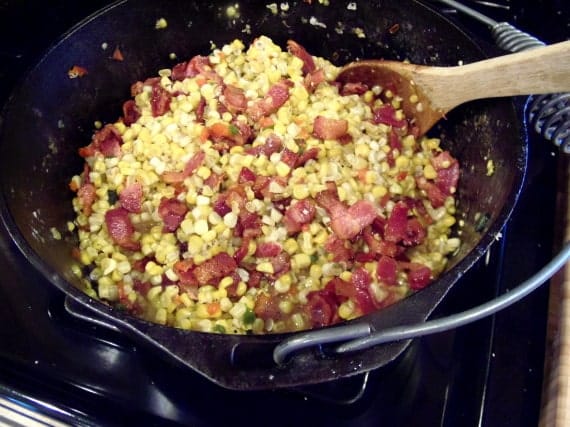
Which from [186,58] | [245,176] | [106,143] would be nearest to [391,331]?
[245,176]

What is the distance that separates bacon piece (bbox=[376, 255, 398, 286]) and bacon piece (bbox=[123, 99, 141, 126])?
0.90 m

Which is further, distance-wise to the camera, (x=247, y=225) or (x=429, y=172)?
(x=429, y=172)

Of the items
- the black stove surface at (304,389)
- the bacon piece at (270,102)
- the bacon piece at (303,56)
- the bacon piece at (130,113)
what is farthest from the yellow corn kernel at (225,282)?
the bacon piece at (303,56)

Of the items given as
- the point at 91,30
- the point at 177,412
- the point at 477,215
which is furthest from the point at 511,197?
the point at 91,30

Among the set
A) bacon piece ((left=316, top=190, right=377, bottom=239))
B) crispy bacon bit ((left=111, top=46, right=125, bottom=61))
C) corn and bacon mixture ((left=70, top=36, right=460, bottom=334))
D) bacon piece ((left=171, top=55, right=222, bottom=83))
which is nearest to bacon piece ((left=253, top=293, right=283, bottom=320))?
corn and bacon mixture ((left=70, top=36, right=460, bottom=334))

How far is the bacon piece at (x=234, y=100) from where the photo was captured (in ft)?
5.70

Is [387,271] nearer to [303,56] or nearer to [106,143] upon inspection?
[303,56]

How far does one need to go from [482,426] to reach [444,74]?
34.5 inches

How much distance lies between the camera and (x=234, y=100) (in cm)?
174

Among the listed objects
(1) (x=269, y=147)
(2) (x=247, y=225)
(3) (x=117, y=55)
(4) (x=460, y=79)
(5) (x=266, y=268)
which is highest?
(3) (x=117, y=55)

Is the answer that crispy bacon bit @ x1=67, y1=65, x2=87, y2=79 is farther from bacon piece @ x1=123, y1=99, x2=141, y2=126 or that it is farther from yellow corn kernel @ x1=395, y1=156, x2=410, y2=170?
yellow corn kernel @ x1=395, y1=156, x2=410, y2=170

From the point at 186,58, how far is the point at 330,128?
0.57 m

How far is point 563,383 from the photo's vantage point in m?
1.26

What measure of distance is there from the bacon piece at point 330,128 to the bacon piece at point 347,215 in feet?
0.69
